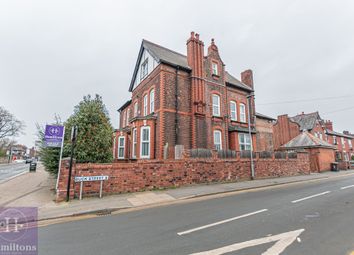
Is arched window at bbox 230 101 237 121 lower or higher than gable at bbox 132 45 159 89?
lower

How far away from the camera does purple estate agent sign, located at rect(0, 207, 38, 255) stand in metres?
4.21

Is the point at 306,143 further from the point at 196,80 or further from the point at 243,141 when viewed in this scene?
the point at 196,80

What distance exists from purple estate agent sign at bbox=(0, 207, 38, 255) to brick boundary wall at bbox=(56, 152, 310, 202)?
1.66 m

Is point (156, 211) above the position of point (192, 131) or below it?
below

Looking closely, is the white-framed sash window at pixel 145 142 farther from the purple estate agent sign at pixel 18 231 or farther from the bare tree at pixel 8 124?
the bare tree at pixel 8 124

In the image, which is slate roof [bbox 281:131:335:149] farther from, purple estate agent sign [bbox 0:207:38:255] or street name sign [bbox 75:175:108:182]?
purple estate agent sign [bbox 0:207:38:255]

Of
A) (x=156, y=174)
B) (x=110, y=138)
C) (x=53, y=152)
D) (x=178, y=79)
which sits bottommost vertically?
(x=156, y=174)

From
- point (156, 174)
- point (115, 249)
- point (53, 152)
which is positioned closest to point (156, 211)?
point (115, 249)

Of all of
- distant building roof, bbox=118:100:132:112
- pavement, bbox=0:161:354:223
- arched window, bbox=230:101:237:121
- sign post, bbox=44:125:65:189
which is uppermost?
distant building roof, bbox=118:100:132:112

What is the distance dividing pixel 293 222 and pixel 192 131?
36.8 feet

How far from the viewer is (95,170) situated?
9.67 m

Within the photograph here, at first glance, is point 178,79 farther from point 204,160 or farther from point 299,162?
point 299,162

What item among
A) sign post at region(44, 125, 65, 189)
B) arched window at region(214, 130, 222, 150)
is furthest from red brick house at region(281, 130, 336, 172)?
sign post at region(44, 125, 65, 189)

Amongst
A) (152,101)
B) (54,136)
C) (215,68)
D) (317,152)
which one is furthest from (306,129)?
(54,136)
